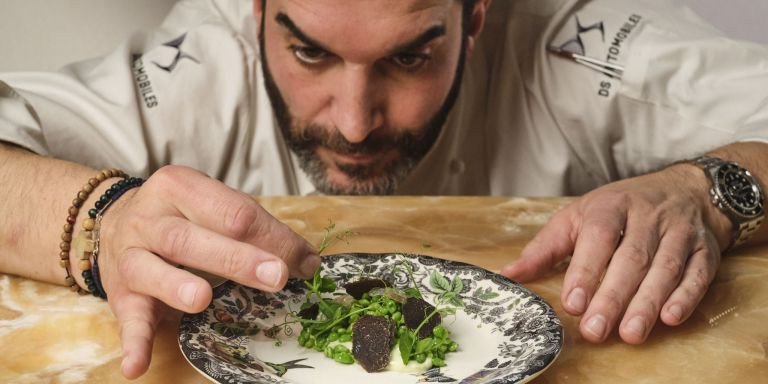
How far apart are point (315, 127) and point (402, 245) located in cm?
54

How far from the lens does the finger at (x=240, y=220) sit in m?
1.00

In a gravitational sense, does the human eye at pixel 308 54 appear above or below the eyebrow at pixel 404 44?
below

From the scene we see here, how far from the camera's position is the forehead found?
164 cm

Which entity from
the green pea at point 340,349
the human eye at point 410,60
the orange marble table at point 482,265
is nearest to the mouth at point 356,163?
the human eye at point 410,60

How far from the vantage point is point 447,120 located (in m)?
2.07

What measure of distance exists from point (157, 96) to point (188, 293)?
115cm

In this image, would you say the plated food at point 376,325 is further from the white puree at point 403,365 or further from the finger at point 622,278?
the finger at point 622,278

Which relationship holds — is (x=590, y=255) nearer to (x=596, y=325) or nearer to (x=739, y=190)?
(x=596, y=325)

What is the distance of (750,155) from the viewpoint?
155 cm

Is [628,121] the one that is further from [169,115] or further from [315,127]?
[169,115]

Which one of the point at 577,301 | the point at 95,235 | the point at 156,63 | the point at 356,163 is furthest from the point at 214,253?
the point at 156,63

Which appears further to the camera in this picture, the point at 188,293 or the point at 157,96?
the point at 157,96

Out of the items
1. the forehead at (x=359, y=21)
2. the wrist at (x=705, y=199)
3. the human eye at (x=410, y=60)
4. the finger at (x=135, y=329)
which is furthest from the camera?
the human eye at (x=410, y=60)

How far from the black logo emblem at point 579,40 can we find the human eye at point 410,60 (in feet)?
1.52
